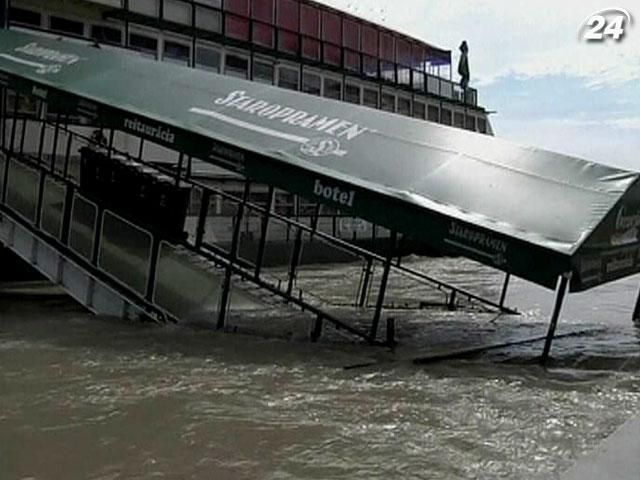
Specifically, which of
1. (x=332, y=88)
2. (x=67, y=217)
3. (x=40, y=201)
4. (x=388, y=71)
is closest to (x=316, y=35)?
(x=332, y=88)

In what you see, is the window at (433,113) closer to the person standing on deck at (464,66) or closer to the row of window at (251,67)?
the row of window at (251,67)

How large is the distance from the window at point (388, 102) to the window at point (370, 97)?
16.5 inches

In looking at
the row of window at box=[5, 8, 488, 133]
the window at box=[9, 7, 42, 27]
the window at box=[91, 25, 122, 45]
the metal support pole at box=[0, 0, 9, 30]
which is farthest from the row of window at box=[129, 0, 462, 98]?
the metal support pole at box=[0, 0, 9, 30]

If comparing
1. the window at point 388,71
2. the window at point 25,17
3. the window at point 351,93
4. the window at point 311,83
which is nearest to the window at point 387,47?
the window at point 388,71

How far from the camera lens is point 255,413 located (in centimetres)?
659

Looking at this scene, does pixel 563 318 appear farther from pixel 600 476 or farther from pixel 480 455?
pixel 600 476

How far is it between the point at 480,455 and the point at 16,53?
11.9 m

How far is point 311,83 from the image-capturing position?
29.0m

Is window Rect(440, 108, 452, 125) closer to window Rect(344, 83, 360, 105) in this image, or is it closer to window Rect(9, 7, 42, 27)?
window Rect(344, 83, 360, 105)

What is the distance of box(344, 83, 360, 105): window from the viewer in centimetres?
3067

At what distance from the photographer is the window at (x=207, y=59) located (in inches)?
956

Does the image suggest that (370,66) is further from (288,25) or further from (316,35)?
(288,25)

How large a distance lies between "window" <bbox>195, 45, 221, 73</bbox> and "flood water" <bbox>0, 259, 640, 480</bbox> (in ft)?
47.0

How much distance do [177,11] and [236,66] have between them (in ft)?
8.92
